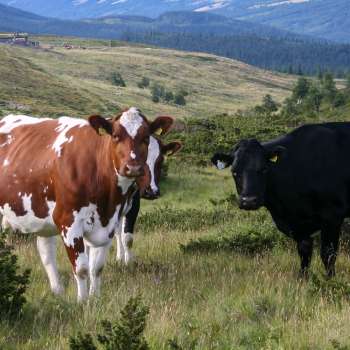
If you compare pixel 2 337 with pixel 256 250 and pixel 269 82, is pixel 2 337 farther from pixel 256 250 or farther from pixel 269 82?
pixel 269 82

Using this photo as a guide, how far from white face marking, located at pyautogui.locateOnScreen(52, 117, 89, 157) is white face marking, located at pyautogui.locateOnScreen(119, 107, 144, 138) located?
2.92ft

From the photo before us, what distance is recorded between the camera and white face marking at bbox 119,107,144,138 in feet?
20.3

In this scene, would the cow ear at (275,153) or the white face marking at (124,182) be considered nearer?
the white face marking at (124,182)

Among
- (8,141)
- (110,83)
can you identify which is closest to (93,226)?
(8,141)

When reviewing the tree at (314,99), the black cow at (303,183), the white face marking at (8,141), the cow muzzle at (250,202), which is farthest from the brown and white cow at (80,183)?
the tree at (314,99)

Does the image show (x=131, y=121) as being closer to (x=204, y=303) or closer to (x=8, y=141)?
(x=204, y=303)

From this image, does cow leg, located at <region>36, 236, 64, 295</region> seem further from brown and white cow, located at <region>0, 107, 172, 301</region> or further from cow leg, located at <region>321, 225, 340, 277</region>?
cow leg, located at <region>321, 225, 340, 277</region>

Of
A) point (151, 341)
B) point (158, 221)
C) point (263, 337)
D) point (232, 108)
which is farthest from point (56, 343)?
point (232, 108)

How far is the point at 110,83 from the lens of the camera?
423 feet

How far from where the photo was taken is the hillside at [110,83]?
3255 inches

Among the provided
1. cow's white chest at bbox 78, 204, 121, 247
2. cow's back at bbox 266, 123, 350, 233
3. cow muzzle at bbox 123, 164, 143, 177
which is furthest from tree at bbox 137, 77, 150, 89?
cow muzzle at bbox 123, 164, 143, 177

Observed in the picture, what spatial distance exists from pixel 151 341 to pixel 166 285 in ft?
6.69

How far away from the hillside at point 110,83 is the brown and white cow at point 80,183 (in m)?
56.6

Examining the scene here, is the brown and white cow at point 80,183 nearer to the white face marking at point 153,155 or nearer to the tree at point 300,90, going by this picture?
the white face marking at point 153,155
